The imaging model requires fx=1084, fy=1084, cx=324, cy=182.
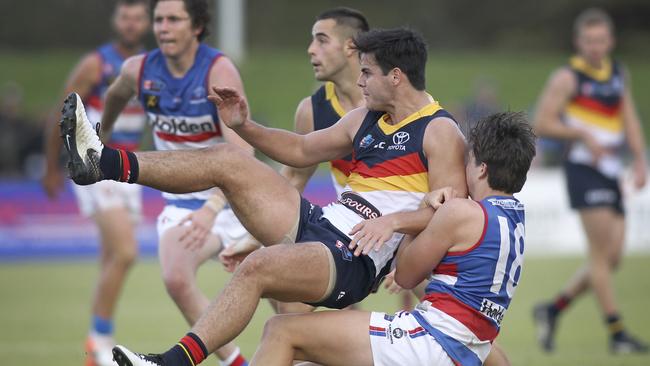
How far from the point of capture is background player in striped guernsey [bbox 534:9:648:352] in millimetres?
9914

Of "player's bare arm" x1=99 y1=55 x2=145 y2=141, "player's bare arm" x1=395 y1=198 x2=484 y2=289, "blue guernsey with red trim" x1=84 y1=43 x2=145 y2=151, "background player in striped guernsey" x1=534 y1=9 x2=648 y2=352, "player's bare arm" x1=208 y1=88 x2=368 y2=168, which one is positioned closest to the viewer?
"player's bare arm" x1=395 y1=198 x2=484 y2=289

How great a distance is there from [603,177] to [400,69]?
15.6 ft

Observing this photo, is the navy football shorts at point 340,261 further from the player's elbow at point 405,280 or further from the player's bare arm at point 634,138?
the player's bare arm at point 634,138

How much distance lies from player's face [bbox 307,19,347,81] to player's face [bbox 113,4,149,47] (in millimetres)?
2873

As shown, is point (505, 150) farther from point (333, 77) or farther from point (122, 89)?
point (122, 89)

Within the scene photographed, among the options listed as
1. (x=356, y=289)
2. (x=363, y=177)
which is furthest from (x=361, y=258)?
(x=363, y=177)

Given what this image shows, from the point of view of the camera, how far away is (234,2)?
26062 millimetres

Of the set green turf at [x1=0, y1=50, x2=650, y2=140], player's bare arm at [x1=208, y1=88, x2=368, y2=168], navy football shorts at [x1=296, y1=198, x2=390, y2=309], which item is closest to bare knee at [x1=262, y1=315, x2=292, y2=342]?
navy football shorts at [x1=296, y1=198, x2=390, y2=309]

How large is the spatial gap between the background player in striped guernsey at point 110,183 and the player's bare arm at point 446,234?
395cm

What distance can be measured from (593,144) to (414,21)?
25162 millimetres

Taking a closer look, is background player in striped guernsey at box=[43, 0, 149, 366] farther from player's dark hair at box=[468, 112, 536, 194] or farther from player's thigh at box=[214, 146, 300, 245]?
player's dark hair at box=[468, 112, 536, 194]

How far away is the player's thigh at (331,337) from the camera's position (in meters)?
5.42

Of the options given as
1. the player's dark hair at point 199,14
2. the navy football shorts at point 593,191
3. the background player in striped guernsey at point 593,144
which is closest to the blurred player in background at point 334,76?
the player's dark hair at point 199,14

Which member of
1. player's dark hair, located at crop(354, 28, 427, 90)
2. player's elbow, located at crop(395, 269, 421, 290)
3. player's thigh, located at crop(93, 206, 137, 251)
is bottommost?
player's thigh, located at crop(93, 206, 137, 251)
